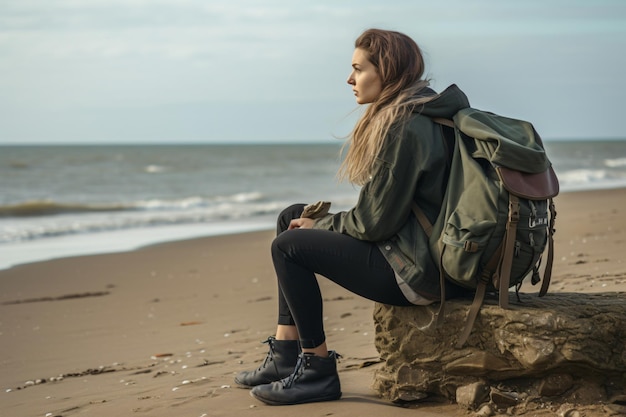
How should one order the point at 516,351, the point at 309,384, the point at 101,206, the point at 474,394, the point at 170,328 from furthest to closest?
the point at 101,206 → the point at 170,328 → the point at 309,384 → the point at 474,394 → the point at 516,351

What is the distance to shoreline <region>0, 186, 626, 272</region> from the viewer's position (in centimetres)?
1120

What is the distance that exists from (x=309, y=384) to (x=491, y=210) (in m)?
1.25

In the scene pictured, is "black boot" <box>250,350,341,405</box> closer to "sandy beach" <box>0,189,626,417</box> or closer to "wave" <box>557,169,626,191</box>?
"sandy beach" <box>0,189,626,417</box>

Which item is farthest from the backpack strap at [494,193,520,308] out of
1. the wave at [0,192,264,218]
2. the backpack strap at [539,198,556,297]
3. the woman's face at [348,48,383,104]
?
the wave at [0,192,264,218]

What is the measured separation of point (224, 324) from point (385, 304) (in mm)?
2961

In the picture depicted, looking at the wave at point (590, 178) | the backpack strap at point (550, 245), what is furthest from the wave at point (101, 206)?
the backpack strap at point (550, 245)

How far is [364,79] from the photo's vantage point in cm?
381

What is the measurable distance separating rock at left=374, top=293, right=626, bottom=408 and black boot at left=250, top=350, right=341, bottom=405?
280 mm

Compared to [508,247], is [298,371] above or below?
below

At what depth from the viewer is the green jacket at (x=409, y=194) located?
11.5 ft

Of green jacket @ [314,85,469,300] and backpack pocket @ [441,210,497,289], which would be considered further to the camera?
green jacket @ [314,85,469,300]

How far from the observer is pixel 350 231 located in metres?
3.70

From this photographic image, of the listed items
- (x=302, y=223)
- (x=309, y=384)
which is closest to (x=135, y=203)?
(x=302, y=223)

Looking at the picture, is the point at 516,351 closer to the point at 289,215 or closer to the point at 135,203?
the point at 289,215
